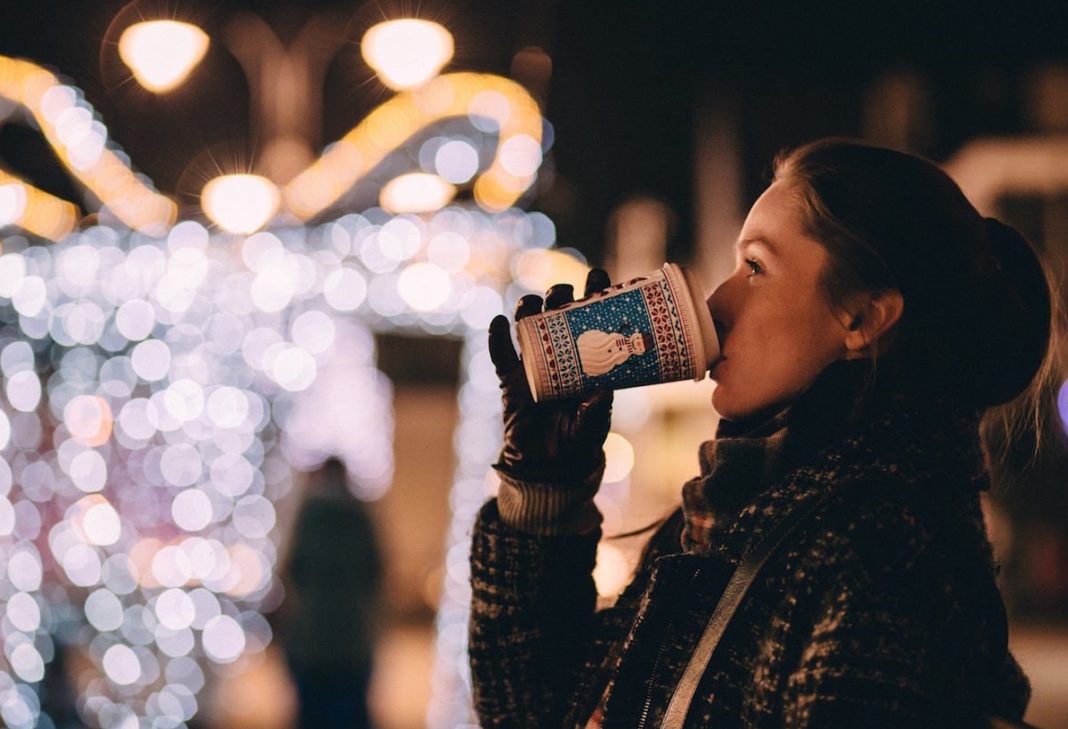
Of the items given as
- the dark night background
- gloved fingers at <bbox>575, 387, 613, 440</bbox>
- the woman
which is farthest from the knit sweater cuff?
the dark night background

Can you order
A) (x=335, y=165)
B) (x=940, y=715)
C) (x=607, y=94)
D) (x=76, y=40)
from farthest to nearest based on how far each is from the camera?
(x=607, y=94), (x=76, y=40), (x=335, y=165), (x=940, y=715)

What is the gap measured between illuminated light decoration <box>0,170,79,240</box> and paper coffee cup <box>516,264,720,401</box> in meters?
5.13

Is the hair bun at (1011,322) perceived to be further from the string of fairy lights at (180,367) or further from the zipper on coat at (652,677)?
the string of fairy lights at (180,367)

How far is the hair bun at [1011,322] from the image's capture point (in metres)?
1.45

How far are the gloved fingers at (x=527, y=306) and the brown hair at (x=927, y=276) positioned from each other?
16.3 inches

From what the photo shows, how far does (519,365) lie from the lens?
68.1 inches

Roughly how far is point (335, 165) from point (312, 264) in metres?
1.19

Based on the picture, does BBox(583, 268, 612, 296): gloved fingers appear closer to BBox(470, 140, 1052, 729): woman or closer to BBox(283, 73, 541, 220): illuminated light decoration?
BBox(470, 140, 1052, 729): woman

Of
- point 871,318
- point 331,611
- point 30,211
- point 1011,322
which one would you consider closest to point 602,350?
point 871,318

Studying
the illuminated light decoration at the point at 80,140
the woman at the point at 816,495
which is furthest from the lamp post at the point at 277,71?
the woman at the point at 816,495

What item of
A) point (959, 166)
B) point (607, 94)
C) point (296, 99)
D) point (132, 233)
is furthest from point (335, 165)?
point (607, 94)

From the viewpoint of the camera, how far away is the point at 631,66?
13922 millimetres

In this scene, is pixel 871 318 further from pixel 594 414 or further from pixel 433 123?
pixel 433 123

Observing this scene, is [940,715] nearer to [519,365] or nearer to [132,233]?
[519,365]
